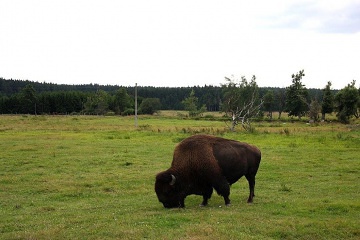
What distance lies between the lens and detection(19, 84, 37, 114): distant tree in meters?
112

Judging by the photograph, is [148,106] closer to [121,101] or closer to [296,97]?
[121,101]

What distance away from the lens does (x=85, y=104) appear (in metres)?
119

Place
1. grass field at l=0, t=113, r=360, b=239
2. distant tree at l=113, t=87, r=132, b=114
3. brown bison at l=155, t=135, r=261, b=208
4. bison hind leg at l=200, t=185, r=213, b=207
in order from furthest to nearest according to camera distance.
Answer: distant tree at l=113, t=87, r=132, b=114 → bison hind leg at l=200, t=185, r=213, b=207 → brown bison at l=155, t=135, r=261, b=208 → grass field at l=0, t=113, r=360, b=239

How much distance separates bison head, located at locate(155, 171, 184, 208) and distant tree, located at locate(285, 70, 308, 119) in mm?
78128

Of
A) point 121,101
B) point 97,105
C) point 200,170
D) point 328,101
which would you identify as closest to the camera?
point 200,170

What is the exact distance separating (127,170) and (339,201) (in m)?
10.9

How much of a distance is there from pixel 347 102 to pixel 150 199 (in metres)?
71.3

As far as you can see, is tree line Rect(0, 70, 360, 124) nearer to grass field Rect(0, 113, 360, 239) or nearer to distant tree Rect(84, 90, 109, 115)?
distant tree Rect(84, 90, 109, 115)

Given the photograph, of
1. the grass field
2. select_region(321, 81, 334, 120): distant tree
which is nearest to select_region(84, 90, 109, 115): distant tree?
select_region(321, 81, 334, 120): distant tree

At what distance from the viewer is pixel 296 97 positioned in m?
86.6

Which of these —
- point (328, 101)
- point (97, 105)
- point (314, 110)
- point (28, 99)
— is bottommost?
point (97, 105)

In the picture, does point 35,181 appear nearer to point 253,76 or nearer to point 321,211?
point 321,211

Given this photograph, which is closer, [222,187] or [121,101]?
[222,187]

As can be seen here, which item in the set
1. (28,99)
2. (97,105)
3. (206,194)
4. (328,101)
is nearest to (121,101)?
(97,105)
